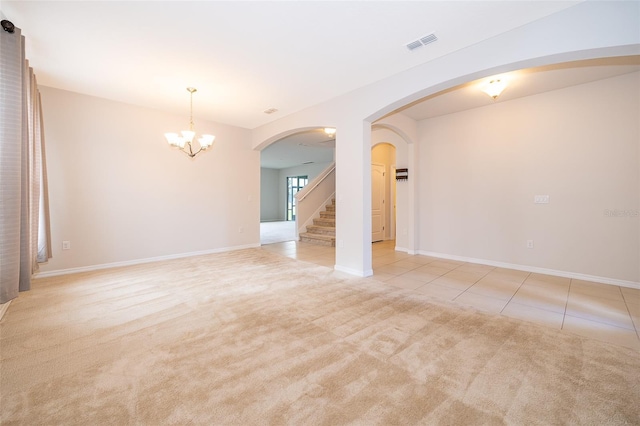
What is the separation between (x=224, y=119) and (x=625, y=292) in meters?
7.40

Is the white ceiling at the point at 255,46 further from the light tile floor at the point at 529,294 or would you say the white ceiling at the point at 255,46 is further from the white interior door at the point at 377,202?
the white interior door at the point at 377,202

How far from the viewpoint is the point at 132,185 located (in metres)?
4.96

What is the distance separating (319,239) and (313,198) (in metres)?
1.80

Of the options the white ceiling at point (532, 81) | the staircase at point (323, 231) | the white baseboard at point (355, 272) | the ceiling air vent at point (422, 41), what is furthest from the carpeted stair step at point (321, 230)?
the ceiling air vent at point (422, 41)

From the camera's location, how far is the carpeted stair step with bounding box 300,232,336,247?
273 inches

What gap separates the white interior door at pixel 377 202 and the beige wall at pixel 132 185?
367cm

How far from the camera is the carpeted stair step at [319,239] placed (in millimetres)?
6934

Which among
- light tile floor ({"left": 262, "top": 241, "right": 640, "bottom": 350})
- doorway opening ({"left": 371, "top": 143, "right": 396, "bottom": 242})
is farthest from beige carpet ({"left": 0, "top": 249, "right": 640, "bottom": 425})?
doorway opening ({"left": 371, "top": 143, "right": 396, "bottom": 242})

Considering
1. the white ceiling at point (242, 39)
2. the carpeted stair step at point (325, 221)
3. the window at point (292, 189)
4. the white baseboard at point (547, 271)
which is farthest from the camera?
the window at point (292, 189)

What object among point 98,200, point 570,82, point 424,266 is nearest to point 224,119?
point 98,200

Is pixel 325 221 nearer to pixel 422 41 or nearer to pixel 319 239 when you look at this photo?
pixel 319 239

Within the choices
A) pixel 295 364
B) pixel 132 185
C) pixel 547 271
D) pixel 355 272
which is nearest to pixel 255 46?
pixel 295 364

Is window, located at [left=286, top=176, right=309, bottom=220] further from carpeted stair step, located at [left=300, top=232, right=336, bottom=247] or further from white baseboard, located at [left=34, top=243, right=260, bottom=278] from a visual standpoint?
white baseboard, located at [left=34, top=243, right=260, bottom=278]

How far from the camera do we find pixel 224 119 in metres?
5.83
